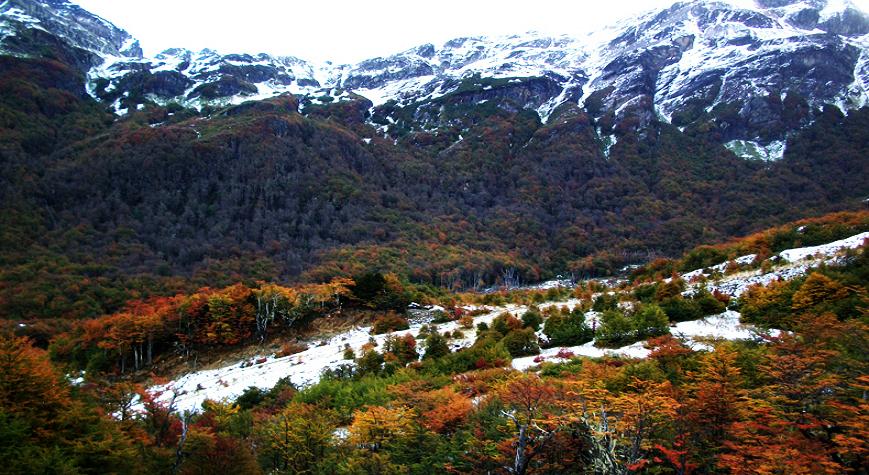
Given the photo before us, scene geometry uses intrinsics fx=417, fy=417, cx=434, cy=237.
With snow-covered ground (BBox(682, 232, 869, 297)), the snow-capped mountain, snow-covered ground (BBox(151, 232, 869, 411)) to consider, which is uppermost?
the snow-capped mountain

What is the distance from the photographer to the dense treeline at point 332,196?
80250 millimetres

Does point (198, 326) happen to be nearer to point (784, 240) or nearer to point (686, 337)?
point (686, 337)

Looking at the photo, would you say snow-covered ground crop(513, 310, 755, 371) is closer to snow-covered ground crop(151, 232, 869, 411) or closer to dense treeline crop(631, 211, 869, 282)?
snow-covered ground crop(151, 232, 869, 411)

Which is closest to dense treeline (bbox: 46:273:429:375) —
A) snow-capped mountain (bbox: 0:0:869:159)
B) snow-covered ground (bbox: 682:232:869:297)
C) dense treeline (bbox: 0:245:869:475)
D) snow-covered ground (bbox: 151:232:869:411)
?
snow-covered ground (bbox: 151:232:869:411)

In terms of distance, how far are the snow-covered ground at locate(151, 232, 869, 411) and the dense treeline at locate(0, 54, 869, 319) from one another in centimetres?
4376

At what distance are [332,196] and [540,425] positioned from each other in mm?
113040

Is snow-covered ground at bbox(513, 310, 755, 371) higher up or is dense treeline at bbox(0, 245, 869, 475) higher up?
dense treeline at bbox(0, 245, 869, 475)

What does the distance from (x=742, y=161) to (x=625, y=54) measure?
83757mm

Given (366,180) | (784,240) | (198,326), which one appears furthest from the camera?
(366,180)

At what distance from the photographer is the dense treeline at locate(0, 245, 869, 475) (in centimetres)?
870

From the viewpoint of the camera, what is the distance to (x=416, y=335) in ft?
101

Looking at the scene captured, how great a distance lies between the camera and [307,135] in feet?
453

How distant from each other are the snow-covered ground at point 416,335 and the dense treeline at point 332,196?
43760mm

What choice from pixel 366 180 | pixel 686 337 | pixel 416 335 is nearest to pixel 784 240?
pixel 686 337
